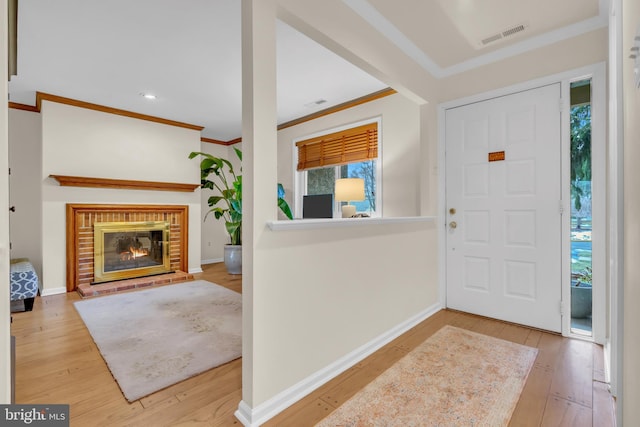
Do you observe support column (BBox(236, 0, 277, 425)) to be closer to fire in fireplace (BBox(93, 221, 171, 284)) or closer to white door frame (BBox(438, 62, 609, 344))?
white door frame (BBox(438, 62, 609, 344))

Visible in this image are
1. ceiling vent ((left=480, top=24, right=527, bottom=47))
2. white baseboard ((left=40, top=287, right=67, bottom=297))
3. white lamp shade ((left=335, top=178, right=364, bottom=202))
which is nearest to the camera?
ceiling vent ((left=480, top=24, right=527, bottom=47))

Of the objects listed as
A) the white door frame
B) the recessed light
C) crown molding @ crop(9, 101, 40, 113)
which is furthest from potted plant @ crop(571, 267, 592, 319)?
crown molding @ crop(9, 101, 40, 113)

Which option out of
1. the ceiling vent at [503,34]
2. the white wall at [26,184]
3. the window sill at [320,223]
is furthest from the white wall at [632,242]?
the white wall at [26,184]

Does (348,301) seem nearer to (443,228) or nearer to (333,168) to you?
(443,228)

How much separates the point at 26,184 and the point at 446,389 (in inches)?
211

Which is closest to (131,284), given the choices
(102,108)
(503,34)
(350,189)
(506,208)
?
(102,108)

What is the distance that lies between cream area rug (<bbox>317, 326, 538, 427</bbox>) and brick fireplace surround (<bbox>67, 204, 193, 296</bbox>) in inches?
145

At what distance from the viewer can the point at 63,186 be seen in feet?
12.5

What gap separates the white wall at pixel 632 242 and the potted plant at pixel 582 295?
1878 mm

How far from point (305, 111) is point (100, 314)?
11.6 ft

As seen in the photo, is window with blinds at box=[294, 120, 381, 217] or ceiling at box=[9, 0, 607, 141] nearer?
ceiling at box=[9, 0, 607, 141]

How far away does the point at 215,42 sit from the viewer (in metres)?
2.57

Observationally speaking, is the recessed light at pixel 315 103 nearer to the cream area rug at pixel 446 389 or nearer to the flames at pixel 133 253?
the cream area rug at pixel 446 389

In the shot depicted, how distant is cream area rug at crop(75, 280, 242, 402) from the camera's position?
6.24 feet
